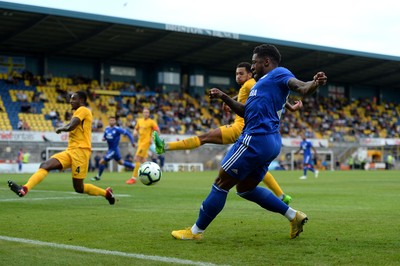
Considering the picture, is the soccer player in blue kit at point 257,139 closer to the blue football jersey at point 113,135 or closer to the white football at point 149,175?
the white football at point 149,175

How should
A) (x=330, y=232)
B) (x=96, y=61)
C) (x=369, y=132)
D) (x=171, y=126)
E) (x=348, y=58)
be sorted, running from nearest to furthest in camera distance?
1. (x=330, y=232)
2. (x=171, y=126)
3. (x=96, y=61)
4. (x=348, y=58)
5. (x=369, y=132)

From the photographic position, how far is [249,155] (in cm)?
643

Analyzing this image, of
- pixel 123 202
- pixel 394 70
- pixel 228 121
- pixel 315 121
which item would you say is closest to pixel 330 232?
pixel 123 202

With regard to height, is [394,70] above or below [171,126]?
above

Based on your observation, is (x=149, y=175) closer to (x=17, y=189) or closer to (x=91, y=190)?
(x=91, y=190)

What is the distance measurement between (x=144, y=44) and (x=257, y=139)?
42.2 metres

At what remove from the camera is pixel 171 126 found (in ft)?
157

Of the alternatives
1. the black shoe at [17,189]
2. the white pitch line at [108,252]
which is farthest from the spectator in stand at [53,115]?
the white pitch line at [108,252]

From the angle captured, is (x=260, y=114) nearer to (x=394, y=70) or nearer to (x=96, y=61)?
(x=96, y=61)

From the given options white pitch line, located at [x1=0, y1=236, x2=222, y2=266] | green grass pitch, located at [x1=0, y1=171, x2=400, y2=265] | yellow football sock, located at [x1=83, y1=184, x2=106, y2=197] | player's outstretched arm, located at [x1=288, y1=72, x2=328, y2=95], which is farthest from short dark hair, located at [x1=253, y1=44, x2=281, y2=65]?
yellow football sock, located at [x1=83, y1=184, x2=106, y2=197]

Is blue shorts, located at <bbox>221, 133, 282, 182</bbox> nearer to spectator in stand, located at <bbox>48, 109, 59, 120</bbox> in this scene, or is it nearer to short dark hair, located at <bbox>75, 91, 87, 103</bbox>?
short dark hair, located at <bbox>75, 91, 87, 103</bbox>

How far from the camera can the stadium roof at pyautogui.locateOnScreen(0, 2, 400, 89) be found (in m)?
40.6

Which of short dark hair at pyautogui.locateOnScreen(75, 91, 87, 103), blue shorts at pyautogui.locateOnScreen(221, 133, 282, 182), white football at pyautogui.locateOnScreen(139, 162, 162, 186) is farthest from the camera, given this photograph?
short dark hair at pyautogui.locateOnScreen(75, 91, 87, 103)

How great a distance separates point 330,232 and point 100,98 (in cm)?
4169
